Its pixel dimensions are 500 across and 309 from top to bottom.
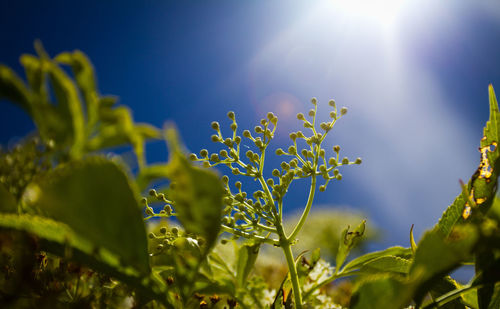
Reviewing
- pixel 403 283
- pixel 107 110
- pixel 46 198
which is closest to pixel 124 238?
pixel 46 198

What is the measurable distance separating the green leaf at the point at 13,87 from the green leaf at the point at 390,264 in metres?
2.67

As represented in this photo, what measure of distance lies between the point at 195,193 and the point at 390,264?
0.59 m

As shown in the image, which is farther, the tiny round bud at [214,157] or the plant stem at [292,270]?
the tiny round bud at [214,157]

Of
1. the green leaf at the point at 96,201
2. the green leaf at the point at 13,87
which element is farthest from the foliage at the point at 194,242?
the green leaf at the point at 13,87

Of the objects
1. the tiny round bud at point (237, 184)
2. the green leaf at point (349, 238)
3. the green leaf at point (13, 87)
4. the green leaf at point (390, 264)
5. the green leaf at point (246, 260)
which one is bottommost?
the green leaf at point (390, 264)

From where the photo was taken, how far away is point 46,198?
1.51 feet

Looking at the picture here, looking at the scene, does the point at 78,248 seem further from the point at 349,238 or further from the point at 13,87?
the point at 13,87

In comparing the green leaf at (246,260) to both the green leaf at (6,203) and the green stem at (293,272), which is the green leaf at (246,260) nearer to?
the green stem at (293,272)

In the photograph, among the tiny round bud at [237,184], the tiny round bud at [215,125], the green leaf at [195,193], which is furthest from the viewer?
the tiny round bud at [215,125]

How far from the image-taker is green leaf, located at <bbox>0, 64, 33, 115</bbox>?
2.62 metres

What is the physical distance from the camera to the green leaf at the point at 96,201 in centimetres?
46

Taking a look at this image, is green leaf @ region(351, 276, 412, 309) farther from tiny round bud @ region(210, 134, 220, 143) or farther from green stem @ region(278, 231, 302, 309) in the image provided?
tiny round bud @ region(210, 134, 220, 143)

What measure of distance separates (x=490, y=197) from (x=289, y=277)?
0.48 m

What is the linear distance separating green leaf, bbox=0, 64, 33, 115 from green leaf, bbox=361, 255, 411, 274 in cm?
267
